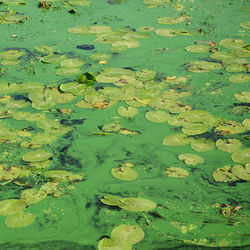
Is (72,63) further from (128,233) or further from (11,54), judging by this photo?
(128,233)

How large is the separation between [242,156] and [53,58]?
1.62 meters

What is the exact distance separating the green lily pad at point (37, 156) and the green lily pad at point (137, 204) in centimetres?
48

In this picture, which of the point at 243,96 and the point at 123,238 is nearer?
the point at 123,238

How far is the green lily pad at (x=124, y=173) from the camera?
1.89m

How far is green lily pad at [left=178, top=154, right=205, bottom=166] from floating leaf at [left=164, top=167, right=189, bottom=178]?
0.07 m

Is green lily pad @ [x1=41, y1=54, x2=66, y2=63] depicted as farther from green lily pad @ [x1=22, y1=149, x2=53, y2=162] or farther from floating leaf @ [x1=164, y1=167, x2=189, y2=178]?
floating leaf @ [x1=164, y1=167, x2=189, y2=178]

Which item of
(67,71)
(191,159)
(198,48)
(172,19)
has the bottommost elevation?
(191,159)

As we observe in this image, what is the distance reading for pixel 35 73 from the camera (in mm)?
2865

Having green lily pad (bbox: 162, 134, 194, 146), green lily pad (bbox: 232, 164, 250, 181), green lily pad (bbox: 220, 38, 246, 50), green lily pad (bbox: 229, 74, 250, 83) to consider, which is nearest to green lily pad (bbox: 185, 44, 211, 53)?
green lily pad (bbox: 220, 38, 246, 50)

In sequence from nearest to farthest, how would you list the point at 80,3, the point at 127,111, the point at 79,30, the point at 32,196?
1. the point at 32,196
2. the point at 127,111
3. the point at 79,30
4. the point at 80,3

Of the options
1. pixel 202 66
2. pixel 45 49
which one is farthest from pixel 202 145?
pixel 45 49

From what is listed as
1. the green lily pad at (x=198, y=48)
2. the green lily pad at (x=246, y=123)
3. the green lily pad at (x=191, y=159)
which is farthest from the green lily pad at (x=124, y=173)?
the green lily pad at (x=198, y=48)

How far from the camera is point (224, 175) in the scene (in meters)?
1.91

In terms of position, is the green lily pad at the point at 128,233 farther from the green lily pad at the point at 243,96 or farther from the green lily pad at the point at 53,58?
the green lily pad at the point at 53,58
